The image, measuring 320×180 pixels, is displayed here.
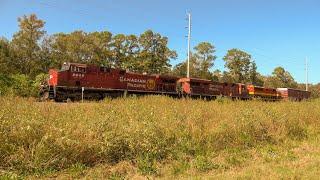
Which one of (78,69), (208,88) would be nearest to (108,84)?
(78,69)

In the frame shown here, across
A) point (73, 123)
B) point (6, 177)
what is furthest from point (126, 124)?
point (6, 177)

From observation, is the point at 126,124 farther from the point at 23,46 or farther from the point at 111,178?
the point at 23,46

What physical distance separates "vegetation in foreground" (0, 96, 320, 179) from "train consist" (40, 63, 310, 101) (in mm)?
15625

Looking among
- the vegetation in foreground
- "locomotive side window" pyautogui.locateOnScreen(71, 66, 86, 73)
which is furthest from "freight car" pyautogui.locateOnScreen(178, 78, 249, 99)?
the vegetation in foreground

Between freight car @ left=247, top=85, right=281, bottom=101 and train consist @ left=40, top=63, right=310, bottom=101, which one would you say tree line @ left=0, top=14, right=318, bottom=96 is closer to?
train consist @ left=40, top=63, right=310, bottom=101

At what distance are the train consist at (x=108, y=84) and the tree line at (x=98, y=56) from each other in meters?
3.34

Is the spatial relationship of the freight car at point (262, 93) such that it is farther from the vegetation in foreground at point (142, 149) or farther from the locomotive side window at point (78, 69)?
the vegetation in foreground at point (142, 149)

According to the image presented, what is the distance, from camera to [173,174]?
7.61m

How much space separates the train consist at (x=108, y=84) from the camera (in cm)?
2831

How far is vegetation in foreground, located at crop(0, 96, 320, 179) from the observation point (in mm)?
7230

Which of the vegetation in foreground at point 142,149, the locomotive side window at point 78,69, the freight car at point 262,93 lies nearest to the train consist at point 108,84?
the locomotive side window at point 78,69

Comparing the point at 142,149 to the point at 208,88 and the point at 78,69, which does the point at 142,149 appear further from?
the point at 208,88

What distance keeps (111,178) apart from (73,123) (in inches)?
91.1

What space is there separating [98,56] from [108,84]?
119 ft
